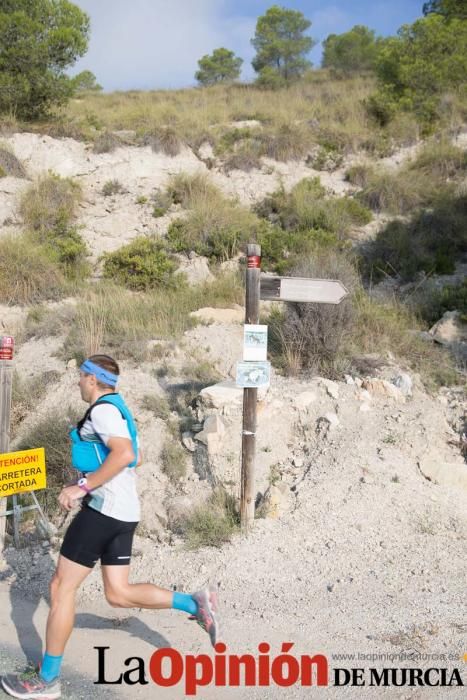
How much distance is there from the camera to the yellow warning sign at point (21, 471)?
5496 millimetres

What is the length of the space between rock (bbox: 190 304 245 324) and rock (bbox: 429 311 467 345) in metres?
2.75

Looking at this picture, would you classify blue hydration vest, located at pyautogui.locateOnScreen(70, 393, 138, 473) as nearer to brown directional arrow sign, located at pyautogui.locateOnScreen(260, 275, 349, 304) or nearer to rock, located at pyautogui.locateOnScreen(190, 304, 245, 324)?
brown directional arrow sign, located at pyautogui.locateOnScreen(260, 275, 349, 304)

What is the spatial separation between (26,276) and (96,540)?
8.49 meters

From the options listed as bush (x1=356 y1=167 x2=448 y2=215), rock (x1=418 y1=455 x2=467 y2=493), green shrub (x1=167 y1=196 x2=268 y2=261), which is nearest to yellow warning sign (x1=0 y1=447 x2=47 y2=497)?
rock (x1=418 y1=455 x2=467 y2=493)

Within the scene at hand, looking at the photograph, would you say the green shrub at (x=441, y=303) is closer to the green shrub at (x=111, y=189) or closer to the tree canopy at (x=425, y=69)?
the green shrub at (x=111, y=189)

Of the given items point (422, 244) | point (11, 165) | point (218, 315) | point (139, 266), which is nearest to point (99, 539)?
point (218, 315)

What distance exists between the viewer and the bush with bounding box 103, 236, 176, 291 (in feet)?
38.6

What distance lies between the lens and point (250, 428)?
5676 mm

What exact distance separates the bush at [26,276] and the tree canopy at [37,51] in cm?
669

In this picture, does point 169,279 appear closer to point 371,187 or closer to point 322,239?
point 322,239

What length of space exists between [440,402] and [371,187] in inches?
335

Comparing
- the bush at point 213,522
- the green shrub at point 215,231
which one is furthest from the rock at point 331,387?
the green shrub at point 215,231

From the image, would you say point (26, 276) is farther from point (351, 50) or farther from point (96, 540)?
point (351, 50)

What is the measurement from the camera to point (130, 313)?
9453 mm
